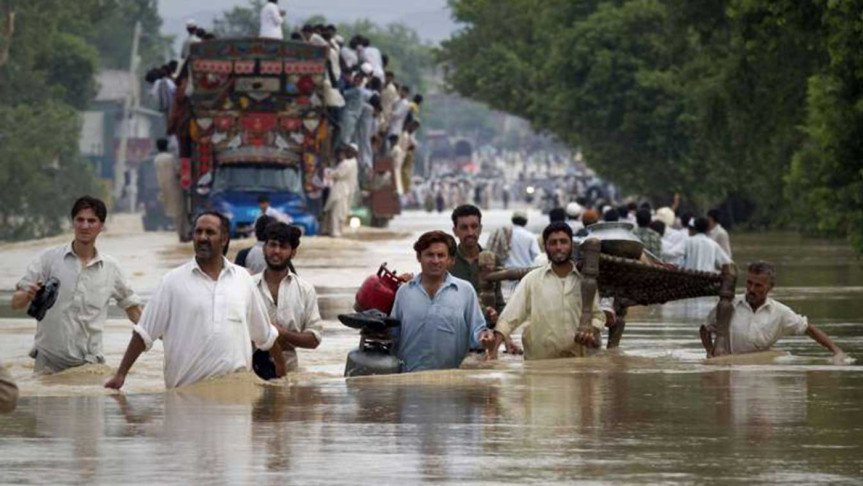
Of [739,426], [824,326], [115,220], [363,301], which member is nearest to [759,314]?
[363,301]

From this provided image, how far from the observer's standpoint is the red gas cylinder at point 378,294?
54.7 feet

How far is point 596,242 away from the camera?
17734mm

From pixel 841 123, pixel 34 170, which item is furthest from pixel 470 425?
pixel 34 170

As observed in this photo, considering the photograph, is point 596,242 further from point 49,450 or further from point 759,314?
point 49,450

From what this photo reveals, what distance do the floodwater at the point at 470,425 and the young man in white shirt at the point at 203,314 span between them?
0.54ft

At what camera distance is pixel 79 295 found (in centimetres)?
1702

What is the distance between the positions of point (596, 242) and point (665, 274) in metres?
1.87

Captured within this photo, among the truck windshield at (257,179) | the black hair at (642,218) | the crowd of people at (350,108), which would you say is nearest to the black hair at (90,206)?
the black hair at (642,218)

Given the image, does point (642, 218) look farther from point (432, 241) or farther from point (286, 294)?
point (286, 294)

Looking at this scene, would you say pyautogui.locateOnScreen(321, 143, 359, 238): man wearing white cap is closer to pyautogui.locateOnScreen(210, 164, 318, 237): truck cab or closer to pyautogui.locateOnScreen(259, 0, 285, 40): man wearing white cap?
pyautogui.locateOnScreen(210, 164, 318, 237): truck cab

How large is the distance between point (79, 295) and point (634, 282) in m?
4.46

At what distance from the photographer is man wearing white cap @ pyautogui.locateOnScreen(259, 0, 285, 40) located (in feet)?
175

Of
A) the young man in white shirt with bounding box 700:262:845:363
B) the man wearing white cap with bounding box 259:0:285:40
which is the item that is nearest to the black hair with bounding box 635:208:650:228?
the young man in white shirt with bounding box 700:262:845:363

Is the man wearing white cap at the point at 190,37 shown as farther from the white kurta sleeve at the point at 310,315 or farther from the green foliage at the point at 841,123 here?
the white kurta sleeve at the point at 310,315
